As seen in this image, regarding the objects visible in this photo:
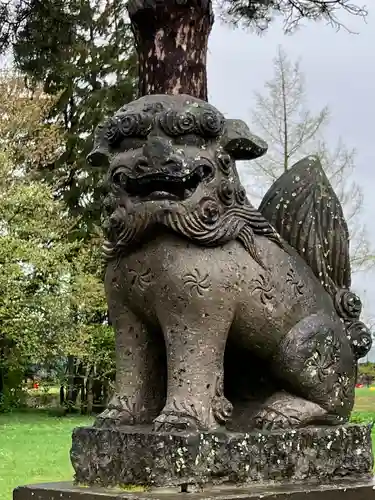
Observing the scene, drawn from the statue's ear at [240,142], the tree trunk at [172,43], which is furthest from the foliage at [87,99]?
the statue's ear at [240,142]

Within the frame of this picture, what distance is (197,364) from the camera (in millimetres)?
2893

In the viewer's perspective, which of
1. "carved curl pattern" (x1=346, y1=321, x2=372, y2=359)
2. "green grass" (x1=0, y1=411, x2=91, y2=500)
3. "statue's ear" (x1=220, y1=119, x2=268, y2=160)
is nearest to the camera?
"statue's ear" (x1=220, y1=119, x2=268, y2=160)

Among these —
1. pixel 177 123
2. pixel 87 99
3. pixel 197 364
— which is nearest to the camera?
Answer: pixel 197 364

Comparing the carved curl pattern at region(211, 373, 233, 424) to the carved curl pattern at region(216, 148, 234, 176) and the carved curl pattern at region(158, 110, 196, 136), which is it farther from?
the carved curl pattern at region(158, 110, 196, 136)

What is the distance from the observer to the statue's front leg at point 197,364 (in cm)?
287

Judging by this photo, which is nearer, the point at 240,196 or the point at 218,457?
the point at 218,457

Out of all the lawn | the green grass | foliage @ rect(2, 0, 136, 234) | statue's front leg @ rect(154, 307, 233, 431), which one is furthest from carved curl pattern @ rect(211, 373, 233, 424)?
foliage @ rect(2, 0, 136, 234)

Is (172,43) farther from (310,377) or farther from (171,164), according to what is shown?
(310,377)

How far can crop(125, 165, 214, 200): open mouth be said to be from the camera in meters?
2.94

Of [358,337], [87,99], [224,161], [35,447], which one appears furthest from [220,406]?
[87,99]

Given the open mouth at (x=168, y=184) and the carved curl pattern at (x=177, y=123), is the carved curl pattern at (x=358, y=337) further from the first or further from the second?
the carved curl pattern at (x=177, y=123)

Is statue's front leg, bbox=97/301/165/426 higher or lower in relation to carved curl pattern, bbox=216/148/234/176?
lower

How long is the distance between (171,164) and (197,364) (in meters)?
0.64

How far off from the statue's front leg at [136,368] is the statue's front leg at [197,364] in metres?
0.17
